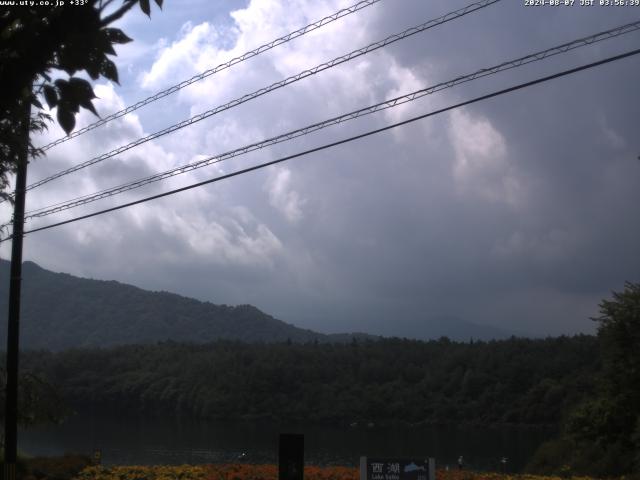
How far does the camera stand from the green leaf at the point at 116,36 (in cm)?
430

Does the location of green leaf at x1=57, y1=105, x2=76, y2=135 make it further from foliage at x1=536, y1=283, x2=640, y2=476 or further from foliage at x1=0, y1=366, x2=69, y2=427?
foliage at x1=536, y1=283, x2=640, y2=476

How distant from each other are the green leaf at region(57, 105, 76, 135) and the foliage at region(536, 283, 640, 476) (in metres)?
19.9

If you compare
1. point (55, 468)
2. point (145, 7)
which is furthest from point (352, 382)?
point (145, 7)

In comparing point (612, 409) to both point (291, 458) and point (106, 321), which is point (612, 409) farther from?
point (106, 321)

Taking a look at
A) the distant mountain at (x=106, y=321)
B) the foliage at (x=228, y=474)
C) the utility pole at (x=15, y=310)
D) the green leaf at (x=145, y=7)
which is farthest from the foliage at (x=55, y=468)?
the distant mountain at (x=106, y=321)

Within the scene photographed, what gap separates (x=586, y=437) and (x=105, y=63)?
2212 centimetres

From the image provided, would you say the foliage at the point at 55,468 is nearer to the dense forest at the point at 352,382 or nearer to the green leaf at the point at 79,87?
the green leaf at the point at 79,87

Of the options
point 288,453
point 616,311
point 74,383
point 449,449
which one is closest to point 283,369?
point 74,383

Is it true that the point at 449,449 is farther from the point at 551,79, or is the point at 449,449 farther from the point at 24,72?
the point at 24,72

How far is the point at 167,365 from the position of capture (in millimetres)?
75938

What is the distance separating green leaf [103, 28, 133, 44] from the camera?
430cm

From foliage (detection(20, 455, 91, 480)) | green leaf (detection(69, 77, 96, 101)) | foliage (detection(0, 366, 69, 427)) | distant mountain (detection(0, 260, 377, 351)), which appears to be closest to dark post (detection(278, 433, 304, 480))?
foliage (detection(20, 455, 91, 480))

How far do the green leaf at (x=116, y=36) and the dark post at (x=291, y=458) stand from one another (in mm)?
8050

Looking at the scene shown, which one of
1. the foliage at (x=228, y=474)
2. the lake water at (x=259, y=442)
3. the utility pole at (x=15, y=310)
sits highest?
the utility pole at (x=15, y=310)
